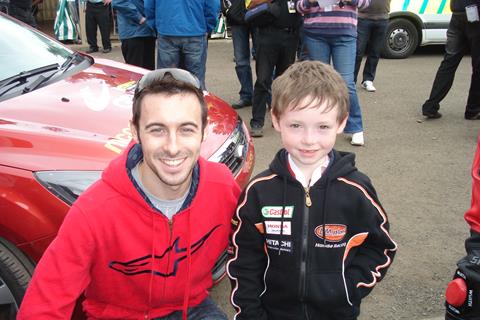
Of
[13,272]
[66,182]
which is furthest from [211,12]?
[13,272]

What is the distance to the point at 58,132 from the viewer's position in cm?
240

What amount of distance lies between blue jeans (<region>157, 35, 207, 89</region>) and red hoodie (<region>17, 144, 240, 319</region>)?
3.58 m

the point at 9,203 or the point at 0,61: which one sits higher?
the point at 0,61

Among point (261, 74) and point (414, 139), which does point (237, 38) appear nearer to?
point (261, 74)

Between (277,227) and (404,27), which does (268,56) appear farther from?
(404,27)

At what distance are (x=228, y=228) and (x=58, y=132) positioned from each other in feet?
3.32

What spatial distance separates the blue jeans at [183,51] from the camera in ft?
17.4

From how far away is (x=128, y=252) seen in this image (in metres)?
1.75

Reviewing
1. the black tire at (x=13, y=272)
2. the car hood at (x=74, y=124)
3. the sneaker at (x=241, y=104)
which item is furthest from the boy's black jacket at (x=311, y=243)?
the sneaker at (x=241, y=104)

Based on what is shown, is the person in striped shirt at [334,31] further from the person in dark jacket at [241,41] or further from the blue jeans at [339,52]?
the person in dark jacket at [241,41]

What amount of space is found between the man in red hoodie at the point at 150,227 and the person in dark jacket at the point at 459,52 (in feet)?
13.5

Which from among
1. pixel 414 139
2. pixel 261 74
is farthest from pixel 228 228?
pixel 414 139

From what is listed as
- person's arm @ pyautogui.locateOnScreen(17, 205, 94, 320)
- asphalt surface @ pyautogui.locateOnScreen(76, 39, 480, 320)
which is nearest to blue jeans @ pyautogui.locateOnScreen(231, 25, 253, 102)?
asphalt surface @ pyautogui.locateOnScreen(76, 39, 480, 320)

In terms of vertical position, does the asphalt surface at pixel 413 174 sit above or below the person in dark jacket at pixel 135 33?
below
